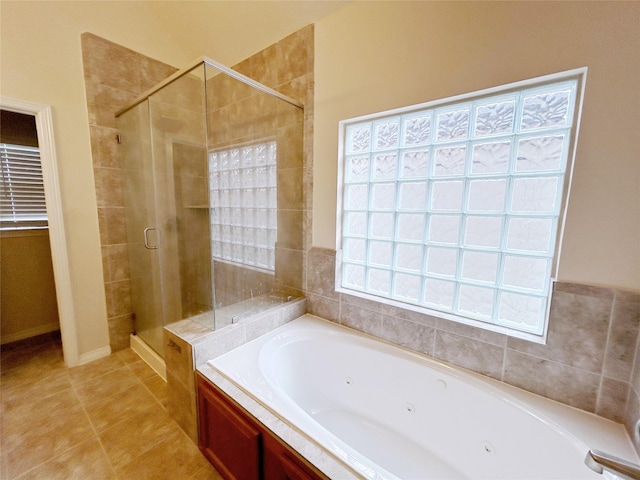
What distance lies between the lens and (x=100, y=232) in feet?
6.88

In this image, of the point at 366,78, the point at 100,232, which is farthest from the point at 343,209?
the point at 100,232

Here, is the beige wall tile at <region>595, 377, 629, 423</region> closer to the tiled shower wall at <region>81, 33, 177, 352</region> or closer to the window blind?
the tiled shower wall at <region>81, 33, 177, 352</region>

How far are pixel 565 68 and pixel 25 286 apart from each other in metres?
4.20

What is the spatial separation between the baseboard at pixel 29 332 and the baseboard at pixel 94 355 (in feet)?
2.93

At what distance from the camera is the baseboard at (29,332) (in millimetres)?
2289

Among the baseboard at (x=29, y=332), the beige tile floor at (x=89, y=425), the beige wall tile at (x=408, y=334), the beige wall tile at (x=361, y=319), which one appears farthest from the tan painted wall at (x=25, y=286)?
the beige wall tile at (x=408, y=334)

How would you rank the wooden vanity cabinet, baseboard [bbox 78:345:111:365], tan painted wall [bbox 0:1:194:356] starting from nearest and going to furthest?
the wooden vanity cabinet → tan painted wall [bbox 0:1:194:356] → baseboard [bbox 78:345:111:365]

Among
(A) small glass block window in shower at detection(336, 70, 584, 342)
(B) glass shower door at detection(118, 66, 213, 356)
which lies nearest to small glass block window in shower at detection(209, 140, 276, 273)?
(B) glass shower door at detection(118, 66, 213, 356)

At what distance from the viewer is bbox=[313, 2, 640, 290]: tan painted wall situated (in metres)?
0.94

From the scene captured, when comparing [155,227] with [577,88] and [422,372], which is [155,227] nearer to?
[422,372]

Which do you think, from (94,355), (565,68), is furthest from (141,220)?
(565,68)

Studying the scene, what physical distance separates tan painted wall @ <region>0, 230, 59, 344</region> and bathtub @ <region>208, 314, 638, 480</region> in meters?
2.44

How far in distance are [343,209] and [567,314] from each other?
1294 millimetres

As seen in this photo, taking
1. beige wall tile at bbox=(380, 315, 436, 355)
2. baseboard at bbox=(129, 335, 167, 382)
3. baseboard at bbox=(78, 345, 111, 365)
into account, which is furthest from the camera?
baseboard at bbox=(78, 345, 111, 365)
